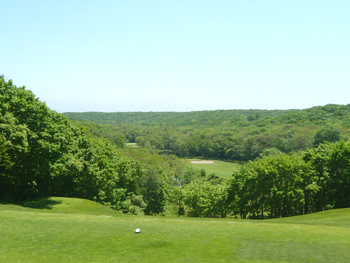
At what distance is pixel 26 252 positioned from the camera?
48.3ft

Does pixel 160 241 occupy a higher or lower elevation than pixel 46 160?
lower

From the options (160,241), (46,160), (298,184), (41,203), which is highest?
(46,160)

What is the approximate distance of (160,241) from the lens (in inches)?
658

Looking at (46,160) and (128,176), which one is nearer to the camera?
(46,160)

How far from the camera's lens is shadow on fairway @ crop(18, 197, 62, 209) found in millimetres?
30498

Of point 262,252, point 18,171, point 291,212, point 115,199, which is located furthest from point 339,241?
point 115,199

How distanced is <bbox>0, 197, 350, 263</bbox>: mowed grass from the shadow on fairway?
317 inches

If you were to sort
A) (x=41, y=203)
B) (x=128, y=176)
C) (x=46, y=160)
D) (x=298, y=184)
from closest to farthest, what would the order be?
(x=41, y=203)
(x=46, y=160)
(x=298, y=184)
(x=128, y=176)

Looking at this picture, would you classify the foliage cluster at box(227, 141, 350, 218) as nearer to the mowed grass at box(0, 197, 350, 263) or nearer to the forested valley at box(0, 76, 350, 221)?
the forested valley at box(0, 76, 350, 221)

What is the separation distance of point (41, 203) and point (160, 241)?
65.2 ft

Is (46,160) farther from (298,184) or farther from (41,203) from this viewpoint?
(298,184)

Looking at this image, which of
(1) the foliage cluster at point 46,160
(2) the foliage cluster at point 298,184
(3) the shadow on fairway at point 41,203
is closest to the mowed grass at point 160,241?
(3) the shadow on fairway at point 41,203

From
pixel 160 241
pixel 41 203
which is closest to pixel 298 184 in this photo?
pixel 160 241

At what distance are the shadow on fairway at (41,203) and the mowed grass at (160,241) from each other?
8061 mm
